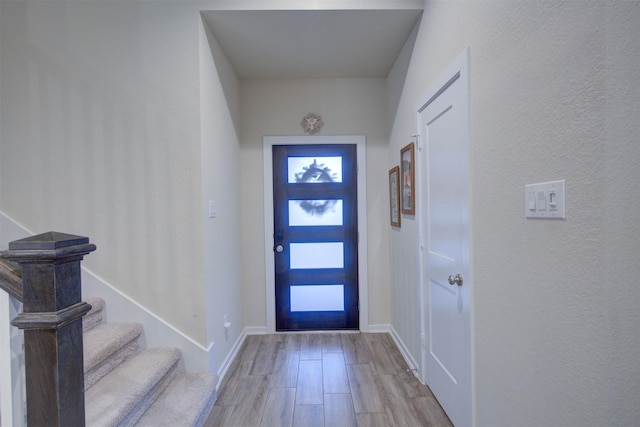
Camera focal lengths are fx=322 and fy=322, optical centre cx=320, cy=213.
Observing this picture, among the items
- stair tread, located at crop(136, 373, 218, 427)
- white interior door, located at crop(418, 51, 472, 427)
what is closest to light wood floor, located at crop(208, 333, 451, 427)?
stair tread, located at crop(136, 373, 218, 427)

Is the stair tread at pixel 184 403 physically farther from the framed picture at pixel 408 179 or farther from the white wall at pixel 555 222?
the framed picture at pixel 408 179

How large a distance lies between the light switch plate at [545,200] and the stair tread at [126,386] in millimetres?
1952

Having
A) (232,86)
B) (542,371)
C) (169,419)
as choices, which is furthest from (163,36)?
(542,371)

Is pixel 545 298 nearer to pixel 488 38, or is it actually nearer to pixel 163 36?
pixel 488 38

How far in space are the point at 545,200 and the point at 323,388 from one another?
1930 millimetres

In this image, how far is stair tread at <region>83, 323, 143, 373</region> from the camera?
1707mm

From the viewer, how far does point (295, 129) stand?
10.9ft

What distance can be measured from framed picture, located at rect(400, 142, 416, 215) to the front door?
724mm

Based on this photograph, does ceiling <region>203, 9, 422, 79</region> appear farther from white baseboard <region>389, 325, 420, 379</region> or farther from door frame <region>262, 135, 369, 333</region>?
white baseboard <region>389, 325, 420, 379</region>

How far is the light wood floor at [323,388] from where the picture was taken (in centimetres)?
196

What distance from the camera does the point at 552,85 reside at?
1.00m

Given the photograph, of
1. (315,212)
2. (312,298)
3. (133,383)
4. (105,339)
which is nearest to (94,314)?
(105,339)

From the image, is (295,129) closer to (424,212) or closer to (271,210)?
(271,210)

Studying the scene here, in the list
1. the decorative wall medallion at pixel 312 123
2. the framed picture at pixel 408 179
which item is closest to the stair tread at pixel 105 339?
the framed picture at pixel 408 179
